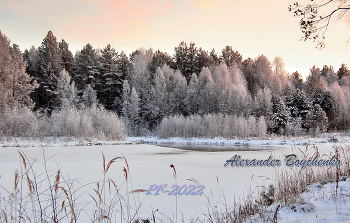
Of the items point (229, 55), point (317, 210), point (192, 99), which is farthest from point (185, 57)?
point (317, 210)

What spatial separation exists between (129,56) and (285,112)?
27.5 m

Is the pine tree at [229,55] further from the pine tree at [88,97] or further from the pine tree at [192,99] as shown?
the pine tree at [88,97]

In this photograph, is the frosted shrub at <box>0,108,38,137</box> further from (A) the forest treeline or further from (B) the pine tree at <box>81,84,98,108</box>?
(B) the pine tree at <box>81,84,98,108</box>

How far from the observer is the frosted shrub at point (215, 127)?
21.0m

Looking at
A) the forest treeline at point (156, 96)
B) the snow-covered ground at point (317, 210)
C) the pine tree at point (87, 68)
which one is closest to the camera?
the snow-covered ground at point (317, 210)

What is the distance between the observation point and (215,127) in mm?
21344

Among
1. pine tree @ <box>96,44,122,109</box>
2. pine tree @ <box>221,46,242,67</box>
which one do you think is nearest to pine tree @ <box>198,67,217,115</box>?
pine tree @ <box>221,46,242,67</box>

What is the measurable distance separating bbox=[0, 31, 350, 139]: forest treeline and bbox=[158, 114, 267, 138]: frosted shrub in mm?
92

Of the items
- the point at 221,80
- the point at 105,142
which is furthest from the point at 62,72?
the point at 221,80

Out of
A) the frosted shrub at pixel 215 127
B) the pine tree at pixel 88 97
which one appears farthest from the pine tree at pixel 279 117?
the pine tree at pixel 88 97

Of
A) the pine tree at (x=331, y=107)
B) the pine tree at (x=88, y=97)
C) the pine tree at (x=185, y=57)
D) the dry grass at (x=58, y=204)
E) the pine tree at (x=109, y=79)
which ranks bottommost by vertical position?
the dry grass at (x=58, y=204)

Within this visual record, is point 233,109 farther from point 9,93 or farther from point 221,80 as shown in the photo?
point 9,93

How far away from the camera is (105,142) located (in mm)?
17922

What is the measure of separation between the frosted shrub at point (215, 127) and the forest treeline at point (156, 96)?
0.09 m
